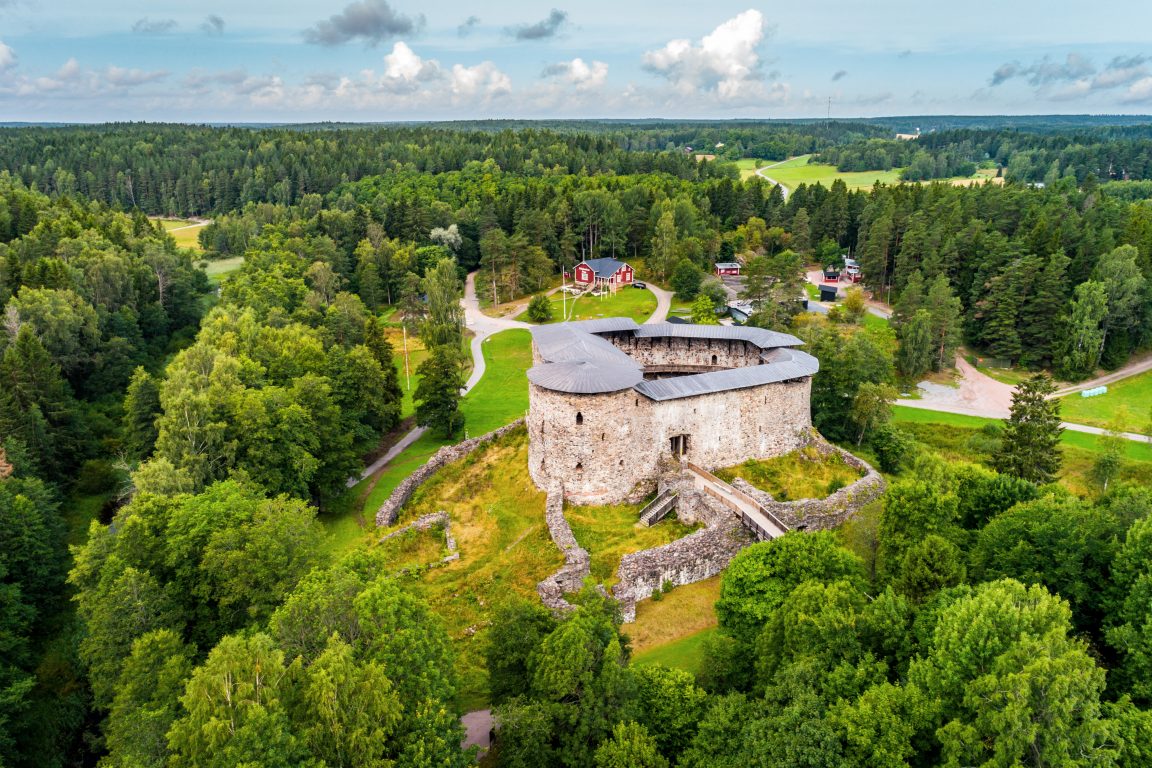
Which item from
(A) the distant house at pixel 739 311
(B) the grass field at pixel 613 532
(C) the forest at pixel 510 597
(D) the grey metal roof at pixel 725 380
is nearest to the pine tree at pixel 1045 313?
(C) the forest at pixel 510 597

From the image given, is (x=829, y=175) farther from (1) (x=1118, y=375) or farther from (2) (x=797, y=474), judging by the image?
(2) (x=797, y=474)

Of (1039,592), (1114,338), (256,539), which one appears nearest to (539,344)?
(256,539)

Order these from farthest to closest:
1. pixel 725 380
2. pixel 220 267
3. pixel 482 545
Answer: pixel 220 267 → pixel 725 380 → pixel 482 545

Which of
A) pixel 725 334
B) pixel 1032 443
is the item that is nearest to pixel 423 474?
pixel 725 334

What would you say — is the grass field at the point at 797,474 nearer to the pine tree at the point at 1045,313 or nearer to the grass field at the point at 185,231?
the pine tree at the point at 1045,313

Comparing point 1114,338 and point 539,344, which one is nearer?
point 539,344

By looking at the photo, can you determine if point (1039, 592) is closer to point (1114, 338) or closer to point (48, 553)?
point (48, 553)
